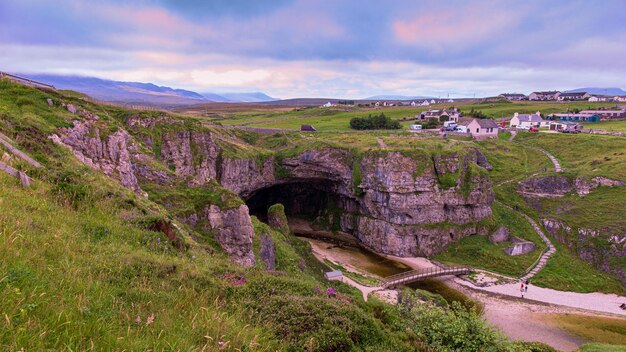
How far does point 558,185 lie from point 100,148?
255ft

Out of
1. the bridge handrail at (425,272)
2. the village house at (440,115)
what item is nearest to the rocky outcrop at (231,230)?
the bridge handrail at (425,272)

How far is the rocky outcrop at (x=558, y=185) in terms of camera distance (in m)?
67.6

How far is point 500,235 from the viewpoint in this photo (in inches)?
2466

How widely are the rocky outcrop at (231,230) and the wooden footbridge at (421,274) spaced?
22129mm

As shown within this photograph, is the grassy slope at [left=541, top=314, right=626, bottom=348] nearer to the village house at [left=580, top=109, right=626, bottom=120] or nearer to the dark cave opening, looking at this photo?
the dark cave opening

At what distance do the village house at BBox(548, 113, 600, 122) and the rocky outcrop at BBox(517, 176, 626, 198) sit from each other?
67.2 metres

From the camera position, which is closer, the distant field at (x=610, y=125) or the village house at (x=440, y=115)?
the distant field at (x=610, y=125)

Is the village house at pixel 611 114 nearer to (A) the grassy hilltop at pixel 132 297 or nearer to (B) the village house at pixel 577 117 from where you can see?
(B) the village house at pixel 577 117

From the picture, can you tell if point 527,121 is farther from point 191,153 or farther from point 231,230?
point 231,230

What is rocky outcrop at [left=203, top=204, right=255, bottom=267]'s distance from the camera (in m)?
32.7

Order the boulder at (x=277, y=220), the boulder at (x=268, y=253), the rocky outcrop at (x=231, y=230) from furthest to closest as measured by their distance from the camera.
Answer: the boulder at (x=277, y=220) → the boulder at (x=268, y=253) → the rocky outcrop at (x=231, y=230)

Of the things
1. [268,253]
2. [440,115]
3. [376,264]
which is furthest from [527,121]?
[268,253]

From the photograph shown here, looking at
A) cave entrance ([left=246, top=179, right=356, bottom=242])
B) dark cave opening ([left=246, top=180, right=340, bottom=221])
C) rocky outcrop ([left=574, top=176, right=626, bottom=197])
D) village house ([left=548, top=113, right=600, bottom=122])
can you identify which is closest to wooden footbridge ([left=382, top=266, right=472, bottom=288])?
cave entrance ([left=246, top=179, right=356, bottom=242])

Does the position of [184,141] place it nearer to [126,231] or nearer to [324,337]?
[126,231]
